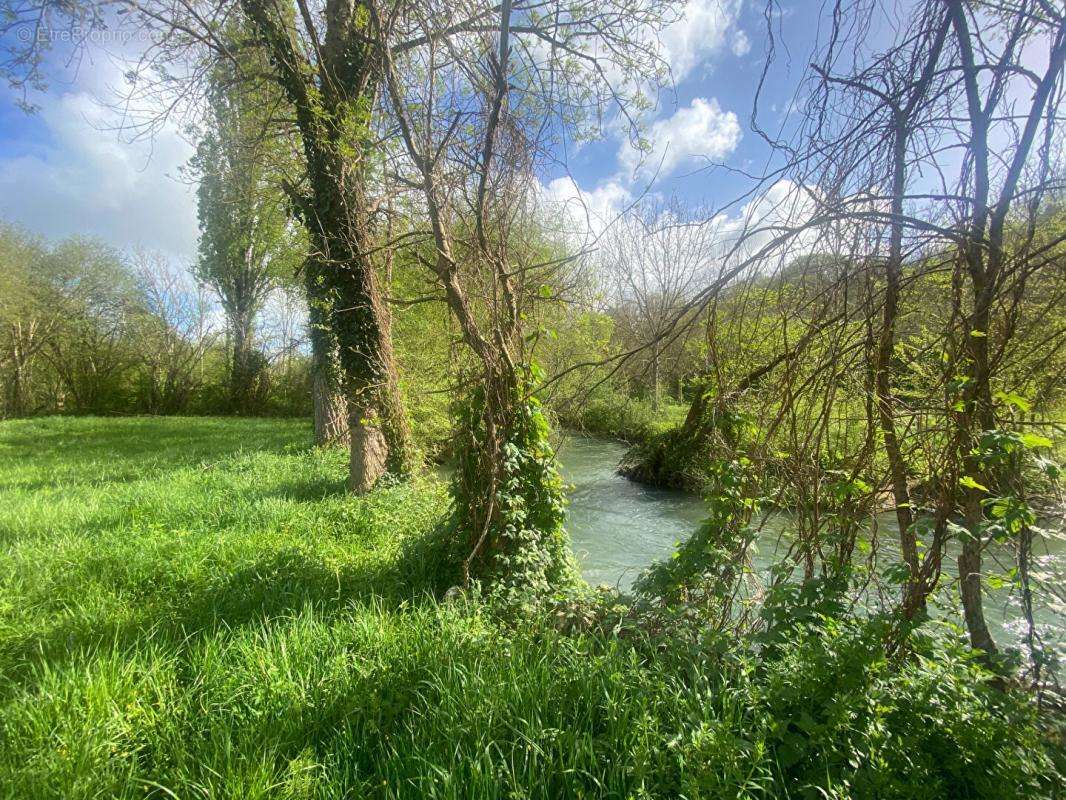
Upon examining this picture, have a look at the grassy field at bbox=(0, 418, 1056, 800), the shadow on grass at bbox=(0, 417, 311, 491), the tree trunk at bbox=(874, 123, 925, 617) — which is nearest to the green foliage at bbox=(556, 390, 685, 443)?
the tree trunk at bbox=(874, 123, 925, 617)

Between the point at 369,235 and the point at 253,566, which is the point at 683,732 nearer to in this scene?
the point at 253,566

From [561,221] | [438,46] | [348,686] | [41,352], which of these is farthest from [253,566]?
[41,352]

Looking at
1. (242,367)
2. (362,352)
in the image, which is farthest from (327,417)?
(242,367)

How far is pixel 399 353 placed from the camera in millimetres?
9219

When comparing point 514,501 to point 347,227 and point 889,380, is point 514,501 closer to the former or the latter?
point 889,380

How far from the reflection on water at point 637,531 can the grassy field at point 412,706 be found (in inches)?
76.8

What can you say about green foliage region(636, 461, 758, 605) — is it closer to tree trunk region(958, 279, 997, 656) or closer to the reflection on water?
tree trunk region(958, 279, 997, 656)

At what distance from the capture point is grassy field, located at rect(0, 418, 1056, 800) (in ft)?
5.51

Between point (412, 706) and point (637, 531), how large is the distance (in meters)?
6.24

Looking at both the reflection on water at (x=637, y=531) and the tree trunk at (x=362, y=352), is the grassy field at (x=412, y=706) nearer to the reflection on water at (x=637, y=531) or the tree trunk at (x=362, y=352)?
the reflection on water at (x=637, y=531)

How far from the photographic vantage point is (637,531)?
7.85m

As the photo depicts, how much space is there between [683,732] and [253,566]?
3.45m

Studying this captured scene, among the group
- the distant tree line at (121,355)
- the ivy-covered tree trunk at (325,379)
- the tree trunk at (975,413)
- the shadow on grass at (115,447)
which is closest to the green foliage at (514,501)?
the tree trunk at (975,413)

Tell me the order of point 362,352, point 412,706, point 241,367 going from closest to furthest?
point 412,706
point 362,352
point 241,367
